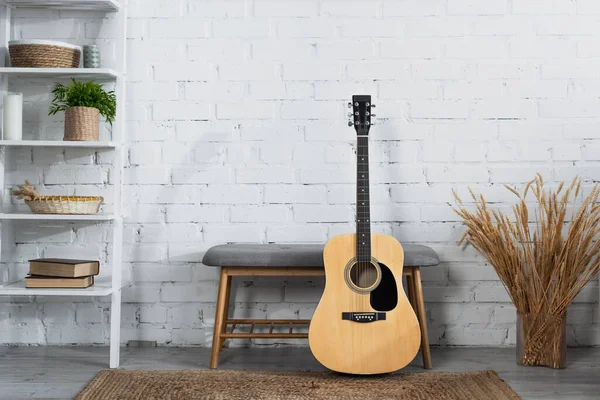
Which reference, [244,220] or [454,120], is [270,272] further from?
[454,120]

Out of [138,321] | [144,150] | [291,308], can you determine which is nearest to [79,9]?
[144,150]

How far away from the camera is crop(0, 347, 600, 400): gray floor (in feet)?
8.32

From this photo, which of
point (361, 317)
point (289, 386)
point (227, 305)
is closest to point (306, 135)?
point (227, 305)

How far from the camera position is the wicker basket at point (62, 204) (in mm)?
2828

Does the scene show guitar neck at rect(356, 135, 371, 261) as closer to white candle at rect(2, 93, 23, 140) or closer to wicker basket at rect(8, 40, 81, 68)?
wicker basket at rect(8, 40, 81, 68)

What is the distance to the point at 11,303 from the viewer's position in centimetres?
321

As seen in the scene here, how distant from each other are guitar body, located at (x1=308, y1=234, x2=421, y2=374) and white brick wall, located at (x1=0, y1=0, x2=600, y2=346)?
52 cm

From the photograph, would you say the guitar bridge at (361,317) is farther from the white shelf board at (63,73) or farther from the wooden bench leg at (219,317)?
the white shelf board at (63,73)

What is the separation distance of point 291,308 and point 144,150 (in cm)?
98

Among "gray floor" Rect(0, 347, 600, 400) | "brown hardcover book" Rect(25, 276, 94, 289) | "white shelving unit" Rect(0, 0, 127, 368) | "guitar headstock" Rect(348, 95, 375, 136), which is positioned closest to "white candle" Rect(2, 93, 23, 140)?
"white shelving unit" Rect(0, 0, 127, 368)

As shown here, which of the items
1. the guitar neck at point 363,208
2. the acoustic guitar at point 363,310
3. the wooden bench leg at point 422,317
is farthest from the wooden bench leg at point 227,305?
the wooden bench leg at point 422,317

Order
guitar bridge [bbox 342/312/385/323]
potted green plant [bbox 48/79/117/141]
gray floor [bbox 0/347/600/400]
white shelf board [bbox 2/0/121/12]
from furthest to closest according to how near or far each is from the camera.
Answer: white shelf board [bbox 2/0/121/12], potted green plant [bbox 48/79/117/141], guitar bridge [bbox 342/312/385/323], gray floor [bbox 0/347/600/400]

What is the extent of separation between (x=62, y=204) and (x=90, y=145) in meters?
0.26

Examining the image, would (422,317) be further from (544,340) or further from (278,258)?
(278,258)
